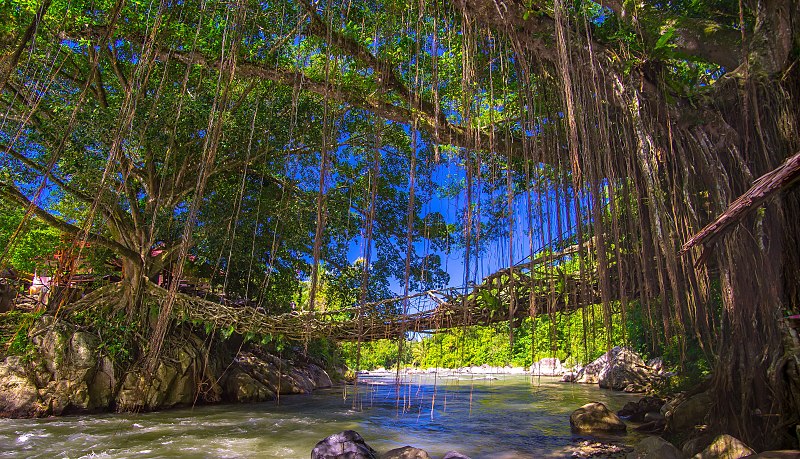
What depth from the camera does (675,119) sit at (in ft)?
9.39

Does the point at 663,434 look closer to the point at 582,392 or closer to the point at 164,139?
the point at 582,392

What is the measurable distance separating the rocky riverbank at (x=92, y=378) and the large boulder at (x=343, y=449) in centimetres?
166

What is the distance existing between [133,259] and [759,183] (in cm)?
658

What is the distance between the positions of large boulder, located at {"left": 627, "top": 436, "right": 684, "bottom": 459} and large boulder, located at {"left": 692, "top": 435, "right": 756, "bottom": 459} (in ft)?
1.13

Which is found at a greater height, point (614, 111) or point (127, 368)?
point (614, 111)

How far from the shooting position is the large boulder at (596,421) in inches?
168

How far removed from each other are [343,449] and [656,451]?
213 cm

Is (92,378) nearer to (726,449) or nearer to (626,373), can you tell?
(726,449)

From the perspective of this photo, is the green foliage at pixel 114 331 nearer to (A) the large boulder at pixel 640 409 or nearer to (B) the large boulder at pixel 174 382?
(B) the large boulder at pixel 174 382

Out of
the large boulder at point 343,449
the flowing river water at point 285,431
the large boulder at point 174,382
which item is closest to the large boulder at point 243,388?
the large boulder at point 174,382

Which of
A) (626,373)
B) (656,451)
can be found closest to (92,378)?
(656,451)

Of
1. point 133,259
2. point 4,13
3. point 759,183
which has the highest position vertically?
point 4,13

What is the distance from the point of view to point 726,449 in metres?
2.37

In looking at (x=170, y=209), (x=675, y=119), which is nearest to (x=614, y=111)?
(x=675, y=119)
